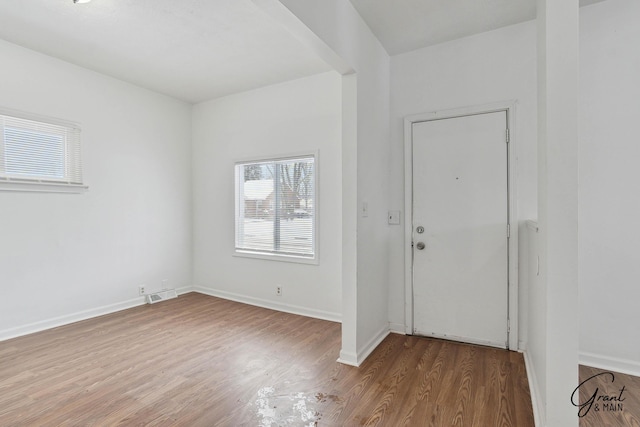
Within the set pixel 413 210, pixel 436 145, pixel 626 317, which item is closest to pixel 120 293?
pixel 413 210

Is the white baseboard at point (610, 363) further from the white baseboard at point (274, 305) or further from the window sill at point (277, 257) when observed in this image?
the window sill at point (277, 257)

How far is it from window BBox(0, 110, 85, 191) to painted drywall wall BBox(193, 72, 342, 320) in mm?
1606

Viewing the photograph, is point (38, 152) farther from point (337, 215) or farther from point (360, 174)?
point (360, 174)

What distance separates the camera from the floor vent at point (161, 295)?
4.26 m

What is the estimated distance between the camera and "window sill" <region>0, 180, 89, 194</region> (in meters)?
3.11

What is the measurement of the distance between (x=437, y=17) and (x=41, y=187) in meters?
4.19

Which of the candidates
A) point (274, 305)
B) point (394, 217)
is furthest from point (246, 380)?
point (394, 217)

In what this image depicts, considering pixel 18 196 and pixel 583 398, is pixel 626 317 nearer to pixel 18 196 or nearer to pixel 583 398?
pixel 583 398

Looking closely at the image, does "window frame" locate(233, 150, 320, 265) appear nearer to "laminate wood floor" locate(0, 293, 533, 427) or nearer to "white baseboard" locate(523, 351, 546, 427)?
"laminate wood floor" locate(0, 293, 533, 427)

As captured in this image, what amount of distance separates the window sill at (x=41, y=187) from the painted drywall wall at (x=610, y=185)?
496 cm

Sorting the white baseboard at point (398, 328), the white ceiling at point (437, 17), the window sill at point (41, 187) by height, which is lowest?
the white baseboard at point (398, 328)

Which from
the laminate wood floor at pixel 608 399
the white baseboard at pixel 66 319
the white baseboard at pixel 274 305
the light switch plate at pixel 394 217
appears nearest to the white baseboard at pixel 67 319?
the white baseboard at pixel 66 319

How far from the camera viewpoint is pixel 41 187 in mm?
3318

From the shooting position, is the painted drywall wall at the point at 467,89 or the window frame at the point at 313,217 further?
the window frame at the point at 313,217
